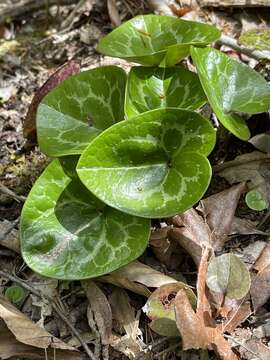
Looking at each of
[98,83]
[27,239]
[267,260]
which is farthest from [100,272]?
[98,83]

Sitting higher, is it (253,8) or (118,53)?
(118,53)

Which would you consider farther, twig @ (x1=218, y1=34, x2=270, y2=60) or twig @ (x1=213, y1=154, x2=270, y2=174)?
twig @ (x1=218, y1=34, x2=270, y2=60)

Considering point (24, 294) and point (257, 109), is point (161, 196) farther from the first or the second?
point (24, 294)

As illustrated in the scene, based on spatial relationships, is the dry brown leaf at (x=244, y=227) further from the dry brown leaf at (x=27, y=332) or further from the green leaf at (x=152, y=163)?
the dry brown leaf at (x=27, y=332)

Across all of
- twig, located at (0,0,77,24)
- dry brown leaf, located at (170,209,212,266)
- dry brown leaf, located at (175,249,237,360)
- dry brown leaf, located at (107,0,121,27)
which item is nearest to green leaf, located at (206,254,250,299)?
dry brown leaf, located at (175,249,237,360)

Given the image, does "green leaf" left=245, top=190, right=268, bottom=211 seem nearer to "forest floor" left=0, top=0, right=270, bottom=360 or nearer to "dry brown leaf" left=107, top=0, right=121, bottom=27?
"forest floor" left=0, top=0, right=270, bottom=360

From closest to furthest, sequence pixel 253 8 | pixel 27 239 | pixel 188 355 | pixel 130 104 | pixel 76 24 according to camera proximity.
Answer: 1. pixel 188 355
2. pixel 27 239
3. pixel 130 104
4. pixel 253 8
5. pixel 76 24

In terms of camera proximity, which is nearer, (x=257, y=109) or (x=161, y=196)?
(x=161, y=196)
